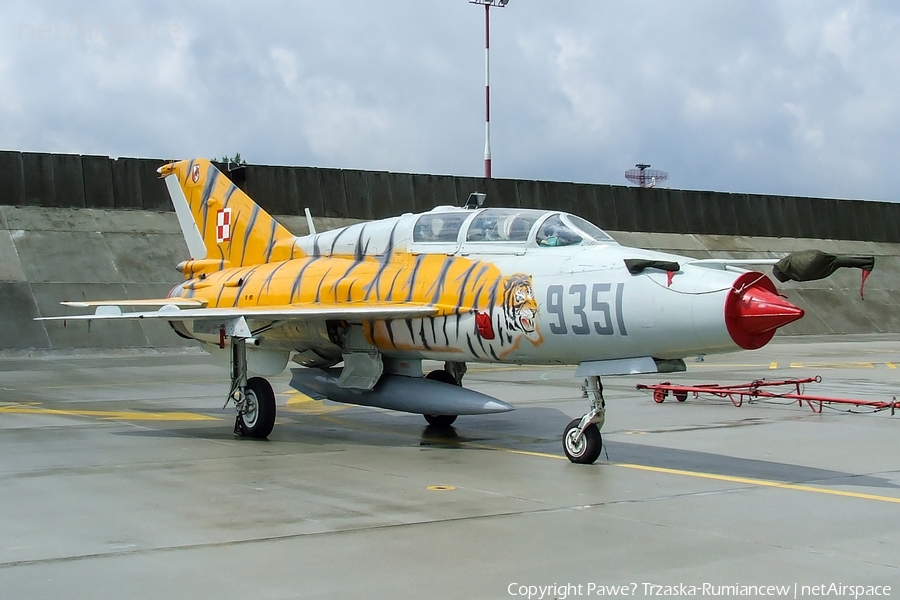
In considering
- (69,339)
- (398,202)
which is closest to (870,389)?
(69,339)

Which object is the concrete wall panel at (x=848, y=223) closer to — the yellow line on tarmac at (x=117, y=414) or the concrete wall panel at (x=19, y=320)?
the concrete wall panel at (x=19, y=320)

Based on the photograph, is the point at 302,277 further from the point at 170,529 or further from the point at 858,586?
the point at 858,586

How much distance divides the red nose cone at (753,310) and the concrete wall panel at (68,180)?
29863 millimetres

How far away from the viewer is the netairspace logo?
16.6ft

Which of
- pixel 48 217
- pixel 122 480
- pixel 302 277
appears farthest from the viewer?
pixel 48 217

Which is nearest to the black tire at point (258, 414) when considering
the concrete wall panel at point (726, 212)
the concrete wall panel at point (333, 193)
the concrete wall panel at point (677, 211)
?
the concrete wall panel at point (333, 193)

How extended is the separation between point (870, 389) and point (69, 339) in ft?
68.9

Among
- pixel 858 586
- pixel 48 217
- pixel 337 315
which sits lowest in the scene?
pixel 858 586

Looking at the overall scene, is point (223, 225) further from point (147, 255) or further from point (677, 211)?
point (677, 211)

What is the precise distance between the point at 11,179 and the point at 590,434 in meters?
28.9

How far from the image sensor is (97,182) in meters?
34.2

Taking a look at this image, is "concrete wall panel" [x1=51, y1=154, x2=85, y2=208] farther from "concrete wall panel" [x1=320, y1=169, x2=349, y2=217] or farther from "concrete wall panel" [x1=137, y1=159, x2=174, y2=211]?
"concrete wall panel" [x1=320, y1=169, x2=349, y2=217]

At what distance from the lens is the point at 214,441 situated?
11.5 meters

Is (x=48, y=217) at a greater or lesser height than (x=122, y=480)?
greater
